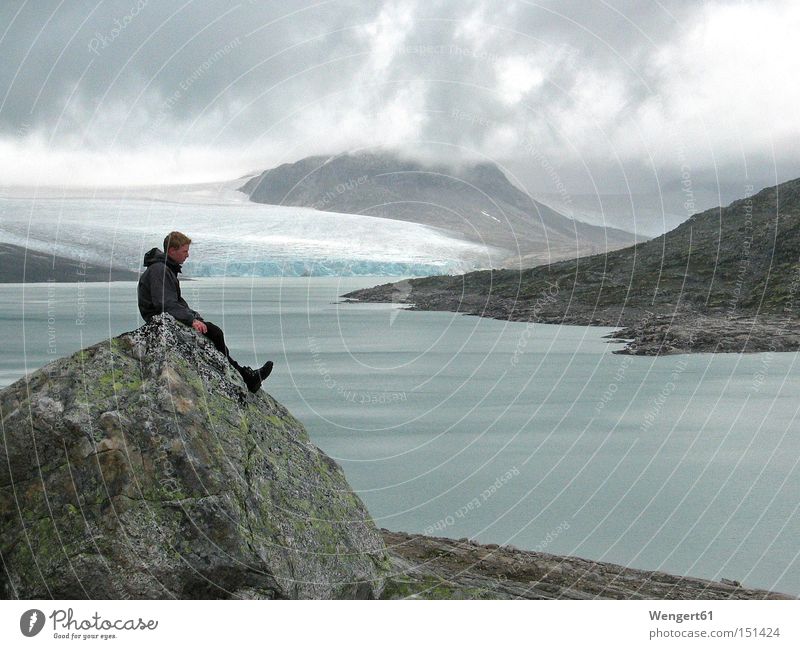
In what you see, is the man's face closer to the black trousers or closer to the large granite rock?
the black trousers

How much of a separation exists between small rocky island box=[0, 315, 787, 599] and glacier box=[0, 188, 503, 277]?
305 feet

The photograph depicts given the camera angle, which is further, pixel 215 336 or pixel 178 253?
pixel 215 336

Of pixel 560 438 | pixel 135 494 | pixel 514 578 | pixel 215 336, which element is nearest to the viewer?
pixel 135 494

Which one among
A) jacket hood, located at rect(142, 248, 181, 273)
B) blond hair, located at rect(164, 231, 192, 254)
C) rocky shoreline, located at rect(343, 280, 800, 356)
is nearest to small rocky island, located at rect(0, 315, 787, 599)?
jacket hood, located at rect(142, 248, 181, 273)

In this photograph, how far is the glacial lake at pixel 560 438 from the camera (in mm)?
14328

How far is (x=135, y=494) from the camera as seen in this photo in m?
7.62

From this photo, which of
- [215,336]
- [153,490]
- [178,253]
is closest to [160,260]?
[178,253]

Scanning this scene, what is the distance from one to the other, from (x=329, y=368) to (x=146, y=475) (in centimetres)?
3293

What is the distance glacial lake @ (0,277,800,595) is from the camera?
47.0ft

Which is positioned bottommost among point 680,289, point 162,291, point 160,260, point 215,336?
point 215,336

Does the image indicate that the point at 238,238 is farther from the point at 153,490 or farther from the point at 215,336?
the point at 153,490

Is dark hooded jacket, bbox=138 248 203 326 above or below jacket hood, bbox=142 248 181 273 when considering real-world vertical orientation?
below

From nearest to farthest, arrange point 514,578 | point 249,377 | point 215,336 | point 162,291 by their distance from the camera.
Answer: point 162,291 → point 215,336 → point 249,377 → point 514,578

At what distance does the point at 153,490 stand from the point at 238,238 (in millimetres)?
114747
